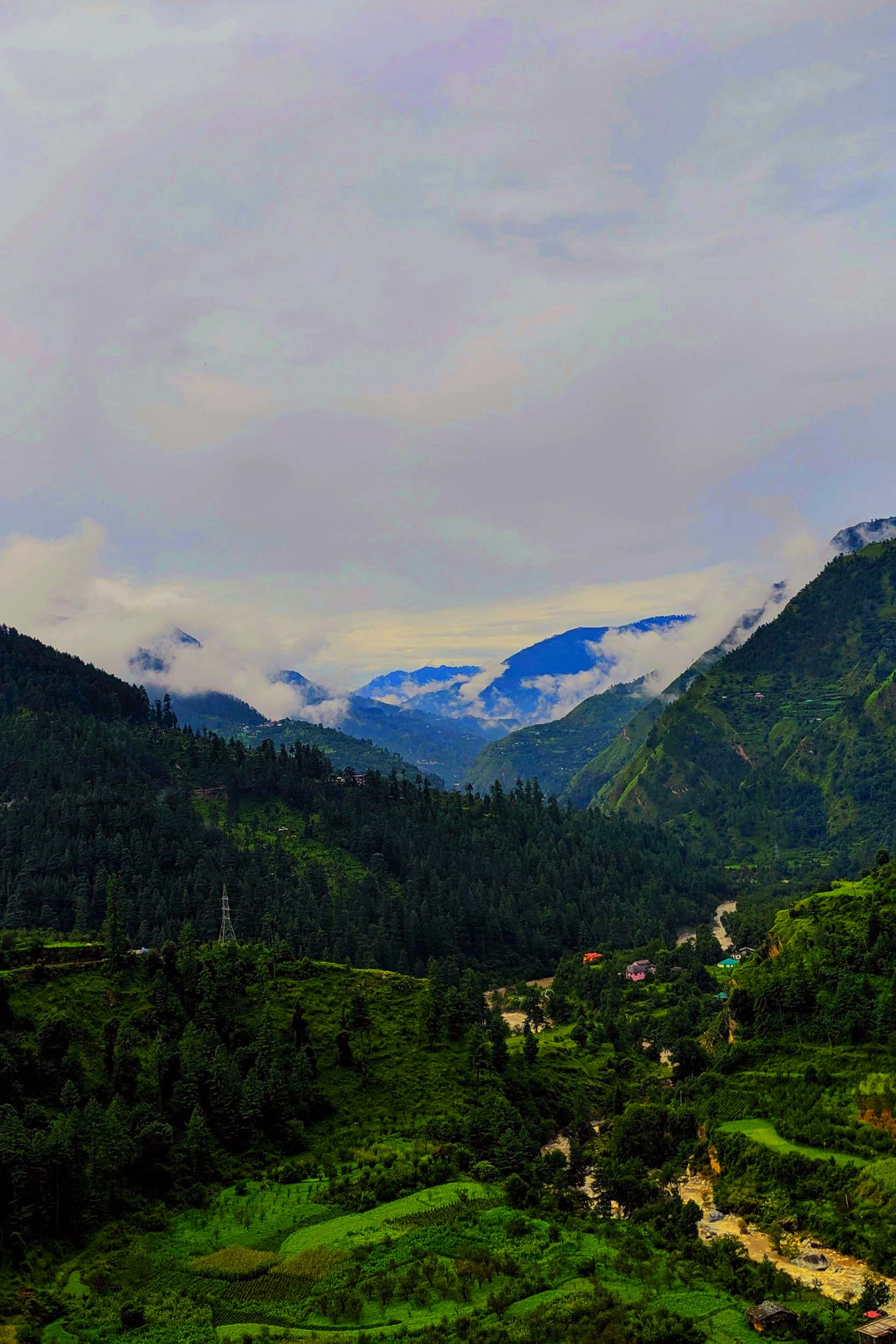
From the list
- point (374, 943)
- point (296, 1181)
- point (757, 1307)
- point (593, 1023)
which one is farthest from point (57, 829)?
point (757, 1307)

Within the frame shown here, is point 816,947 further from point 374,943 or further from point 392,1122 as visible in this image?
point 374,943

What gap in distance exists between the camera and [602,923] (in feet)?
606

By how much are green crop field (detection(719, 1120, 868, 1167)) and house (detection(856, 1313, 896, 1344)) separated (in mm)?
18761

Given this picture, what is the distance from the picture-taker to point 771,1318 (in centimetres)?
4869

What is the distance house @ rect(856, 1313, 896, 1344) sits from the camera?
46688mm

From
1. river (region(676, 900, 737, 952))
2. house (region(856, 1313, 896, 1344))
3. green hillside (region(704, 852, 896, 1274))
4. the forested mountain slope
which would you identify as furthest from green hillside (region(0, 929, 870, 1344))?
river (region(676, 900, 737, 952))

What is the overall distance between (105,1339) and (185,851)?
115 metres

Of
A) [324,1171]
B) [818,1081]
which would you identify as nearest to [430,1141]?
[324,1171]

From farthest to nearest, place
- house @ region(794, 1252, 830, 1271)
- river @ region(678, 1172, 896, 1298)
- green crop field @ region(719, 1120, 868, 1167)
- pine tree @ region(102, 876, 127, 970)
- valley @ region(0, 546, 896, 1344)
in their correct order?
pine tree @ region(102, 876, 127, 970) → green crop field @ region(719, 1120, 868, 1167) → house @ region(794, 1252, 830, 1271) → river @ region(678, 1172, 896, 1298) → valley @ region(0, 546, 896, 1344)

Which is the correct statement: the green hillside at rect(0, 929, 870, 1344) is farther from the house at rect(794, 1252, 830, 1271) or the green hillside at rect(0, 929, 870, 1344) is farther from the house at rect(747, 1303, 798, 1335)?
the house at rect(794, 1252, 830, 1271)

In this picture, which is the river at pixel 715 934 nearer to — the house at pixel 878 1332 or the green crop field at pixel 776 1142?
the green crop field at pixel 776 1142

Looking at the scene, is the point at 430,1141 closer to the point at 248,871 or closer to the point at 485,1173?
the point at 485,1173

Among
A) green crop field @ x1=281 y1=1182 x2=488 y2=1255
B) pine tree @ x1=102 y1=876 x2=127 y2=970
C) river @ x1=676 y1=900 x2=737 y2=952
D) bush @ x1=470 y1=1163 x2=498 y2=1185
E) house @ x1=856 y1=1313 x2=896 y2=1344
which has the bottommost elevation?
house @ x1=856 y1=1313 x2=896 y2=1344

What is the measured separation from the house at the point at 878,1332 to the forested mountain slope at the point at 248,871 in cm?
9992
